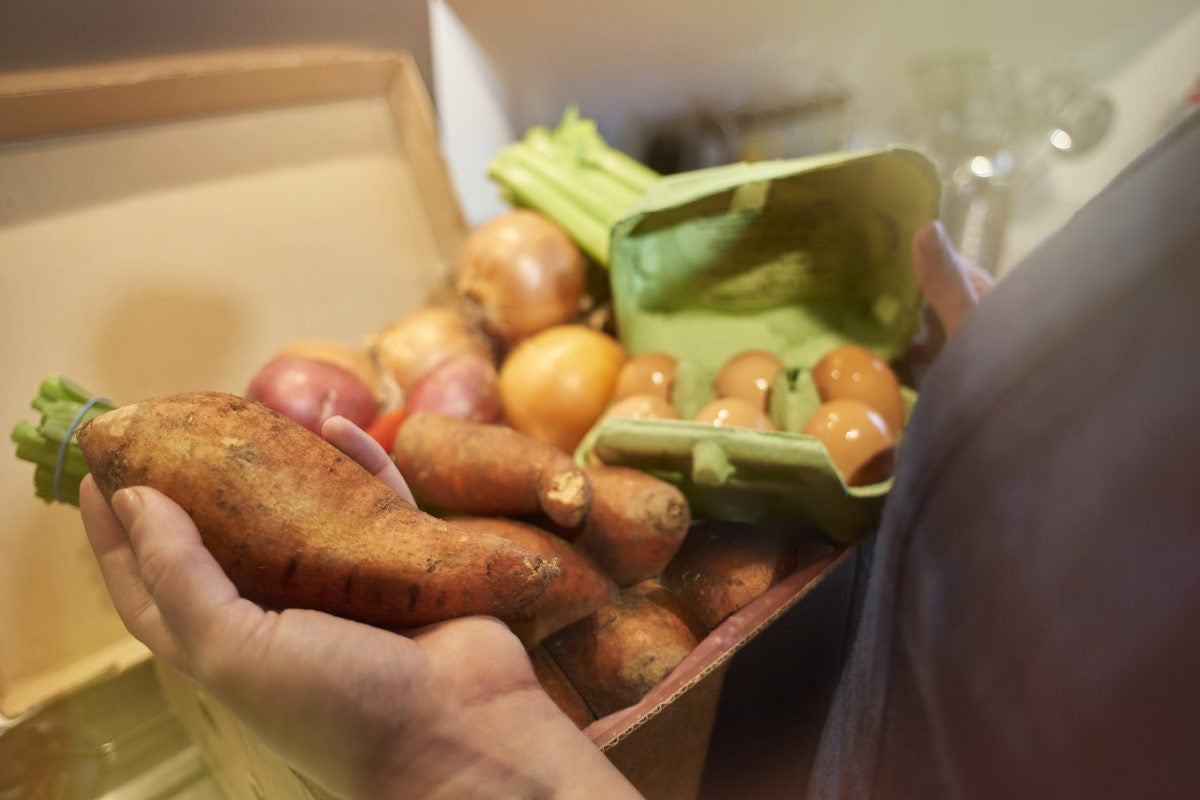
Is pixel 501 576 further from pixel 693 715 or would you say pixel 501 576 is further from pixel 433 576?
pixel 693 715

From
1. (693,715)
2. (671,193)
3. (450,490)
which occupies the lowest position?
(693,715)

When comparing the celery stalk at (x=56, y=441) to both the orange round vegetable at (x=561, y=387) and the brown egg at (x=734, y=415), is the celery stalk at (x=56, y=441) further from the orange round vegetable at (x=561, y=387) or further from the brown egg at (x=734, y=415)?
the brown egg at (x=734, y=415)

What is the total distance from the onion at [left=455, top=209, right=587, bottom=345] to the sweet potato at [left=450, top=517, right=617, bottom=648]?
0.33 m

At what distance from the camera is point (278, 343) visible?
2.61 feet

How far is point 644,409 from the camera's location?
0.63 m

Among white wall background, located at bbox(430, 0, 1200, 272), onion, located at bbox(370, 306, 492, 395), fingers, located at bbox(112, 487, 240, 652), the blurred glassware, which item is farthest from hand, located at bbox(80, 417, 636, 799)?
the blurred glassware

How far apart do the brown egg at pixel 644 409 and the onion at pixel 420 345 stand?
22 cm

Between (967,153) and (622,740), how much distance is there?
1.18 m

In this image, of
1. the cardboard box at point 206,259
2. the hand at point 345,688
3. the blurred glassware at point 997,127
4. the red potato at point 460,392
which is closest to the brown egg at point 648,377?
the red potato at point 460,392

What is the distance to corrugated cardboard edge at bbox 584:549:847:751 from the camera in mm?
411

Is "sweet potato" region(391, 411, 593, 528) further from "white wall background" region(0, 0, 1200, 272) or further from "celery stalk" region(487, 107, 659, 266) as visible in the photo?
"white wall background" region(0, 0, 1200, 272)

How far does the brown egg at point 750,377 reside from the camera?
2.12ft

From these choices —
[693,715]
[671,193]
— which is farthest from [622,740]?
[671,193]

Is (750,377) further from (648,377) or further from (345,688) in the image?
(345,688)
